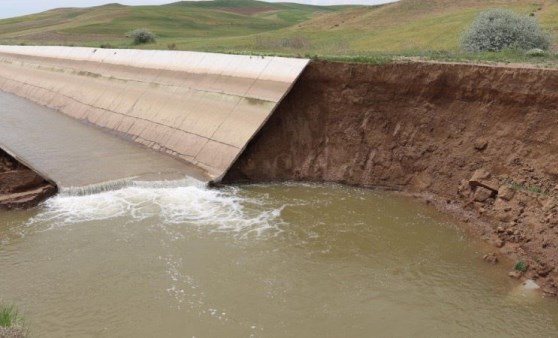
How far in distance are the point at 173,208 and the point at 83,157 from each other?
5927 millimetres

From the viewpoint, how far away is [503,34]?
63.9 feet

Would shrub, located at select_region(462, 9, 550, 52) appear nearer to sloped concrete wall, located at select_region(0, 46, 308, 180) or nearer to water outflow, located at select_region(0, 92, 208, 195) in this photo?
sloped concrete wall, located at select_region(0, 46, 308, 180)

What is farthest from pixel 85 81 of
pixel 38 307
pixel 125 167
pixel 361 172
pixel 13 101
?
pixel 38 307

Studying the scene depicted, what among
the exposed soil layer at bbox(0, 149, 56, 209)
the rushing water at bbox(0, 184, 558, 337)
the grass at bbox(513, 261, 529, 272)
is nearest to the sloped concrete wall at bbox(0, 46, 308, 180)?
the rushing water at bbox(0, 184, 558, 337)

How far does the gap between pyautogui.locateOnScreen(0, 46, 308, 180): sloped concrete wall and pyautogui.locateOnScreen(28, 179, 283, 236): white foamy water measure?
122 cm

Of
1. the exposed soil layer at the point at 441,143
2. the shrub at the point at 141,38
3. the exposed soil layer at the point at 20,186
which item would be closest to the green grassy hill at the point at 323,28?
the shrub at the point at 141,38

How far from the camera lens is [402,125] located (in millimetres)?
15266

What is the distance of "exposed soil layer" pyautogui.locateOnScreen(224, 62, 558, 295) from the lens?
1195 centimetres

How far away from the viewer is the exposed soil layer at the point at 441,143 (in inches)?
471

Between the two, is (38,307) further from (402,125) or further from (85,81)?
(85,81)

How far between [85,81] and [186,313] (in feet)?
77.0

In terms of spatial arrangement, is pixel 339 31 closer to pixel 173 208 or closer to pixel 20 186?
pixel 173 208

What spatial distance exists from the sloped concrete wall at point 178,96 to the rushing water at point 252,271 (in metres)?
3.15

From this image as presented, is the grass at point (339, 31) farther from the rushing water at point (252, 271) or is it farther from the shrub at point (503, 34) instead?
the rushing water at point (252, 271)
